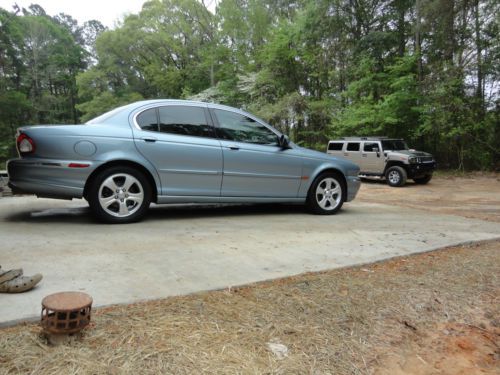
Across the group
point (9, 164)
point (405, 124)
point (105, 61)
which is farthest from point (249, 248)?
point (105, 61)

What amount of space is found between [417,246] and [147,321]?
2911 millimetres

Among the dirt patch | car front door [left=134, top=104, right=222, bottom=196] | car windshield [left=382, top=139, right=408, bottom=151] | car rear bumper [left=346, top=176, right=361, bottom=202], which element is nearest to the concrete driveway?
car rear bumper [left=346, top=176, right=361, bottom=202]

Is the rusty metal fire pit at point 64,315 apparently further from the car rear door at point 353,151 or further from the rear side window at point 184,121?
the car rear door at point 353,151

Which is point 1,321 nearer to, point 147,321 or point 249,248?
point 147,321

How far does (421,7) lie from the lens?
16.3 metres

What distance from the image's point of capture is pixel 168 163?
178 inches

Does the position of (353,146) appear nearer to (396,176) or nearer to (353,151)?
(353,151)

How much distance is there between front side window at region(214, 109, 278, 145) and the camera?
16.4ft

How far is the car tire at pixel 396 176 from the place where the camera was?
12.0m

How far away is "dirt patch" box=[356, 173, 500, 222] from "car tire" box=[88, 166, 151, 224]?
5.14m

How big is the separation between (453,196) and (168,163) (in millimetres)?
8122

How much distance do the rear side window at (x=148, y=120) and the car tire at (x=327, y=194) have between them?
2.44m

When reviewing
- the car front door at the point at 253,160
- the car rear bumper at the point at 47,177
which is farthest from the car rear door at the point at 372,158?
the car rear bumper at the point at 47,177

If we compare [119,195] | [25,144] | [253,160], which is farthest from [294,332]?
[25,144]
